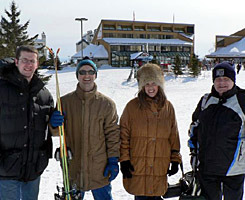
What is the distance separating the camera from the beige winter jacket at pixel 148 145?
8.48 ft

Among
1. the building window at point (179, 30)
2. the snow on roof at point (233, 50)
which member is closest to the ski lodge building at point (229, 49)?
the snow on roof at point (233, 50)

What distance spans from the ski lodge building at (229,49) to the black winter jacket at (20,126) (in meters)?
48.7

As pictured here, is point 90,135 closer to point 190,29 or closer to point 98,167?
point 98,167

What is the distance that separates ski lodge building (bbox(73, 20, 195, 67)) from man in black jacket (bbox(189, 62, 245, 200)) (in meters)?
36.9

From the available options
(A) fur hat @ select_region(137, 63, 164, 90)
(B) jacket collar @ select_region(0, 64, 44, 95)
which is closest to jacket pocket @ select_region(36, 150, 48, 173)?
(B) jacket collar @ select_region(0, 64, 44, 95)

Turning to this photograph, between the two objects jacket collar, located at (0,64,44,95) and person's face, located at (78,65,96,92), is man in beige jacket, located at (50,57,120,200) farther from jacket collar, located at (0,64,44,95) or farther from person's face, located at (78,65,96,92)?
jacket collar, located at (0,64,44,95)

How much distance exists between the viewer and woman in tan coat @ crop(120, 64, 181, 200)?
2586 mm

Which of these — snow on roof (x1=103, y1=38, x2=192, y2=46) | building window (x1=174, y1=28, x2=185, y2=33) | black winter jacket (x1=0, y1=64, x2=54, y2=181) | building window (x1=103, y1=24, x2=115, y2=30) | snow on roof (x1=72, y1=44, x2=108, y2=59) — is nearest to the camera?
black winter jacket (x1=0, y1=64, x2=54, y2=181)

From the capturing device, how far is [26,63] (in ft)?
7.73

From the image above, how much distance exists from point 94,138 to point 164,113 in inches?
32.3

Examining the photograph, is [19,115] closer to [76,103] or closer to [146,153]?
[76,103]

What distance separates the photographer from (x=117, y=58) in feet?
132

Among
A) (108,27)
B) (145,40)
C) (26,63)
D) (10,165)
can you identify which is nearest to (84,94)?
(26,63)

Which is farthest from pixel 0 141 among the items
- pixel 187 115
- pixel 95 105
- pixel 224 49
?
pixel 224 49
